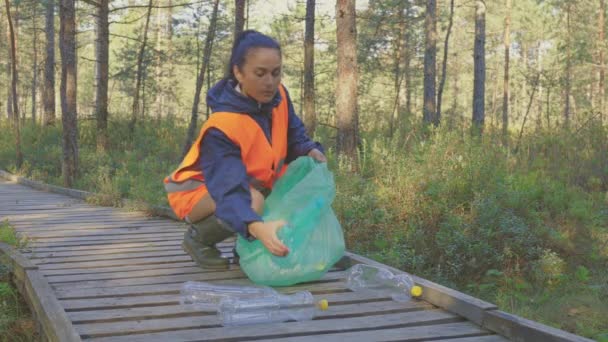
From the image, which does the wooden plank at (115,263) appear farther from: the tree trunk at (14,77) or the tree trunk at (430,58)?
the tree trunk at (430,58)

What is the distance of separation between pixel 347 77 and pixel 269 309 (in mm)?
6437

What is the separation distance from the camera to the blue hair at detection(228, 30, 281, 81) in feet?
11.6

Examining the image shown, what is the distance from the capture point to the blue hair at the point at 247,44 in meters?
3.55

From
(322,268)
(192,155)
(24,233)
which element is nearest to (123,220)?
(24,233)

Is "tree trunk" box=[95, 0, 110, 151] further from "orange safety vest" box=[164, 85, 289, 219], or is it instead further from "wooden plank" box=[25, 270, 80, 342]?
"wooden plank" box=[25, 270, 80, 342]

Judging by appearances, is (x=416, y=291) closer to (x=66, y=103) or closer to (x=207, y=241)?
(x=207, y=241)

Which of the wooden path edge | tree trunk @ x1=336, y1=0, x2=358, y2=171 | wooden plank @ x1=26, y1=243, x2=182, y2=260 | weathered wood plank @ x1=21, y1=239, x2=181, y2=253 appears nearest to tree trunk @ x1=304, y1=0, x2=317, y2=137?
tree trunk @ x1=336, y1=0, x2=358, y2=171

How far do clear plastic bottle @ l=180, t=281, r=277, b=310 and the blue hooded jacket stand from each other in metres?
0.53

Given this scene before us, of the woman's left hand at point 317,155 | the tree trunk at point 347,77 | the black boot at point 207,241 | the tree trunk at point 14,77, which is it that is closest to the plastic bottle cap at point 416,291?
the woman's left hand at point 317,155

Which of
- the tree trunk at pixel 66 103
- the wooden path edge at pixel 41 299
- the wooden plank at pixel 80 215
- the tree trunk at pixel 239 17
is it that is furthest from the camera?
the tree trunk at pixel 239 17

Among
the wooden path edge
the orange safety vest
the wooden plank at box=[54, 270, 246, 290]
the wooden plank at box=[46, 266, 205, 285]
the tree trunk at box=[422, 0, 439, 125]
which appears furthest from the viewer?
the tree trunk at box=[422, 0, 439, 125]

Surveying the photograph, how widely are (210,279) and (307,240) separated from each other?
0.90 m

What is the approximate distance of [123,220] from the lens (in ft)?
22.6

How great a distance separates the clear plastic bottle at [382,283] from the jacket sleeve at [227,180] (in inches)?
40.2
